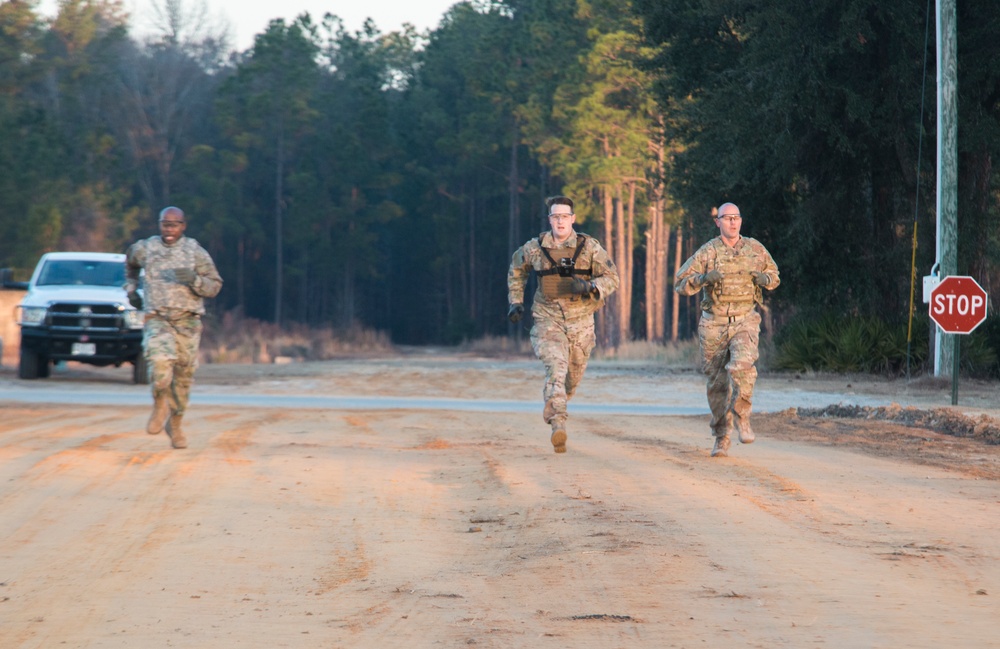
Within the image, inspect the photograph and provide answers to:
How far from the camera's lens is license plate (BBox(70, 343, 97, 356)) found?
77.5 ft

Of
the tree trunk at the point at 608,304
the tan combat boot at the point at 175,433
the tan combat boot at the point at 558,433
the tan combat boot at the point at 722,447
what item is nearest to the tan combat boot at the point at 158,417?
the tan combat boot at the point at 175,433

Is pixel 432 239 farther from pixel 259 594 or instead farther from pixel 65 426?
pixel 259 594

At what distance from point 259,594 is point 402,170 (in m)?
83.8

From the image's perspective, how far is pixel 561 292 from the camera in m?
12.7

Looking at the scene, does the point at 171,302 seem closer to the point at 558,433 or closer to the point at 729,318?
the point at 558,433

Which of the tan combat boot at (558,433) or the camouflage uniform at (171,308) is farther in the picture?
the camouflage uniform at (171,308)

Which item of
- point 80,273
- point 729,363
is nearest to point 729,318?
point 729,363

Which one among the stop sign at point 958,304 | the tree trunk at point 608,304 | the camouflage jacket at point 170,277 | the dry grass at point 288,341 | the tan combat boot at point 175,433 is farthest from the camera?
the tree trunk at point 608,304

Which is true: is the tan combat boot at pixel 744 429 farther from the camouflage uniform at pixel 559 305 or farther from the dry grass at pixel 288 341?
the dry grass at pixel 288 341

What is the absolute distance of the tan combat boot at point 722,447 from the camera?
12992 mm

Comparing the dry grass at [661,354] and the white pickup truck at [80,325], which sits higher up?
the white pickup truck at [80,325]

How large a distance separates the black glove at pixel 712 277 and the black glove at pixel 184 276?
4.85 meters

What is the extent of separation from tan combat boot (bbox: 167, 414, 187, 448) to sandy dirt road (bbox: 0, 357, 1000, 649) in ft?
0.67

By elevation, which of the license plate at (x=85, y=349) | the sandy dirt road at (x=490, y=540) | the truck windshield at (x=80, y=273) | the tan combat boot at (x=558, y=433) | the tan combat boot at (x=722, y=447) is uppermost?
the truck windshield at (x=80, y=273)
